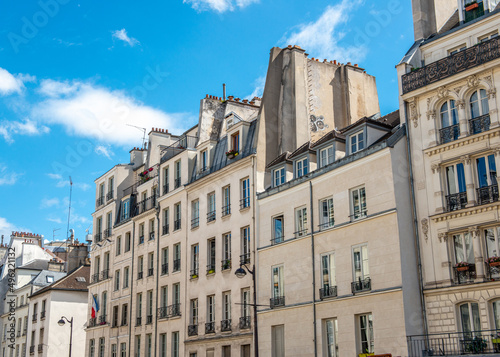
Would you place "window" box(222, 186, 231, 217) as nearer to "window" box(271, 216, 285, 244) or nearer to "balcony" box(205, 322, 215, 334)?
"window" box(271, 216, 285, 244)

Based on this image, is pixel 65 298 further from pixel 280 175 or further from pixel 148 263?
pixel 280 175

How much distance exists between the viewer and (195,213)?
35000mm

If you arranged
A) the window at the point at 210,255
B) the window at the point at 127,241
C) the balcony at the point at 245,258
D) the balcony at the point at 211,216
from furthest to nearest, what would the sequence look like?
the window at the point at 127,241
the balcony at the point at 211,216
the window at the point at 210,255
the balcony at the point at 245,258

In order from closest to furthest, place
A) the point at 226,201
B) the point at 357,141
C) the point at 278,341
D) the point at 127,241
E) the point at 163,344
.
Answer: the point at 357,141 < the point at 278,341 < the point at 226,201 < the point at 163,344 < the point at 127,241

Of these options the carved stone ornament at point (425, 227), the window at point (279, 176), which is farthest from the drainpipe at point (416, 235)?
the window at point (279, 176)

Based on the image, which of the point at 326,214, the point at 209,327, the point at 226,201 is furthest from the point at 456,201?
the point at 209,327

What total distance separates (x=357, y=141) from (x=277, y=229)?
5.39m

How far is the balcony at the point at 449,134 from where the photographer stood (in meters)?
22.2

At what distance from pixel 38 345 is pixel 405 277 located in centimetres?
3715

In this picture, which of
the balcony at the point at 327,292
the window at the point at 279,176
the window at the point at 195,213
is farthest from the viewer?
the window at the point at 195,213

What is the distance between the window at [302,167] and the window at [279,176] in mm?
924

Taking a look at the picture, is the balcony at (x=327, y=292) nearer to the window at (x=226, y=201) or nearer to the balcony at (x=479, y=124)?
the balcony at (x=479, y=124)

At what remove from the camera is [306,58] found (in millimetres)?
32719

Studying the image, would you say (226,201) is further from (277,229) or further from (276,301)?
(276,301)
